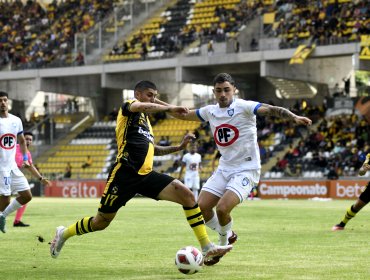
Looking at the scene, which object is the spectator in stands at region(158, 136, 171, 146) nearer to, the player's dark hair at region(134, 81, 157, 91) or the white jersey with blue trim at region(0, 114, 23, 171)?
the white jersey with blue trim at region(0, 114, 23, 171)

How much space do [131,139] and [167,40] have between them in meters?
41.6

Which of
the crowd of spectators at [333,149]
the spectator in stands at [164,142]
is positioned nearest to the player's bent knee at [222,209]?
the crowd of spectators at [333,149]

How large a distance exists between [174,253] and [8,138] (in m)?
5.82

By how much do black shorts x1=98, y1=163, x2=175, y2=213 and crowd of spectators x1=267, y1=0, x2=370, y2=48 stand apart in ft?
111

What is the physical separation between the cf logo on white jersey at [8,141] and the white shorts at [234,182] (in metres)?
6.63

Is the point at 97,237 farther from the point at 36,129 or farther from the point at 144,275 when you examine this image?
the point at 36,129

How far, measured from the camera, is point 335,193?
1578 inches

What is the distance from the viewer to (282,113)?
34.5ft

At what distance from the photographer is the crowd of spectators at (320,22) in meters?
44.1

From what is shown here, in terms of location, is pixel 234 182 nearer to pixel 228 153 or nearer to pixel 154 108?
pixel 228 153

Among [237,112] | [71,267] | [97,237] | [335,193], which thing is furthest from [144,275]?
[335,193]

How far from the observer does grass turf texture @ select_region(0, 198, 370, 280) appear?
32.9 feet

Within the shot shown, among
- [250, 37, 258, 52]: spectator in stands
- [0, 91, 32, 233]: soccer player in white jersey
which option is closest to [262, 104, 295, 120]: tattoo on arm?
[0, 91, 32, 233]: soccer player in white jersey

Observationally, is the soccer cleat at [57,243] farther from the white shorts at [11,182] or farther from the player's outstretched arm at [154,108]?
the white shorts at [11,182]
